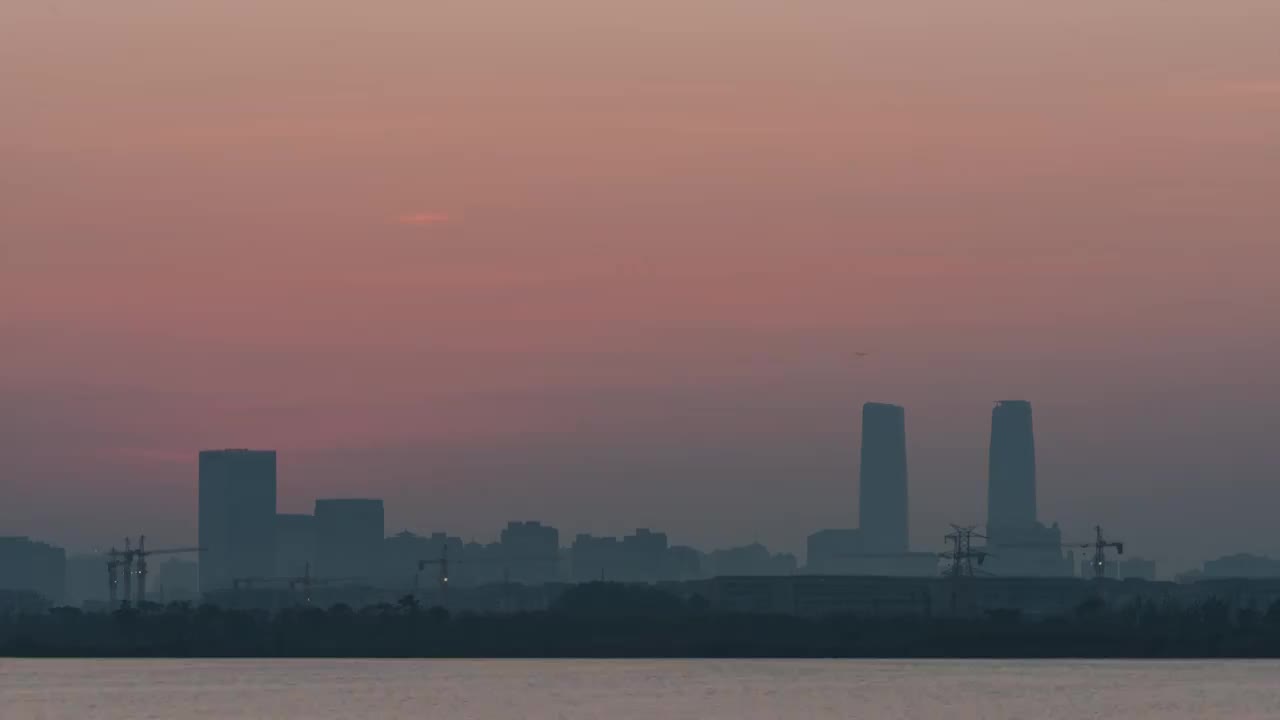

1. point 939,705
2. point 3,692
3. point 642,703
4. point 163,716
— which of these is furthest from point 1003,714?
point 3,692

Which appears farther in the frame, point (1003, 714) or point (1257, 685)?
point (1257, 685)

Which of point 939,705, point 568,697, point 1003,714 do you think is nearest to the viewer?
point 1003,714

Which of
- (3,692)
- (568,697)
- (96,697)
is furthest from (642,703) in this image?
(3,692)

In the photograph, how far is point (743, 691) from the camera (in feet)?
597

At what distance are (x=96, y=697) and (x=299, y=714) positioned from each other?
1331 inches

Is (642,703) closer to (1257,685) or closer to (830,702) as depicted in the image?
(830,702)

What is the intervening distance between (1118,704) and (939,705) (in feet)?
39.5

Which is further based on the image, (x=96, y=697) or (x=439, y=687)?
(x=439, y=687)

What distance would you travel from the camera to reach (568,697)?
16988cm

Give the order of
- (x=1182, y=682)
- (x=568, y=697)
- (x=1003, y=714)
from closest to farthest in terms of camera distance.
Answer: (x=1003, y=714) < (x=568, y=697) < (x=1182, y=682)

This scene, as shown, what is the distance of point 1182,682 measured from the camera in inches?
7864

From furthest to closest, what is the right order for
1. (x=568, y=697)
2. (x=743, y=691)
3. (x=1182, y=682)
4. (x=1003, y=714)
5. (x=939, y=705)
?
(x=1182, y=682)
(x=743, y=691)
(x=568, y=697)
(x=939, y=705)
(x=1003, y=714)

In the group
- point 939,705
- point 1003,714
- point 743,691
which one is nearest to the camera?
point 1003,714

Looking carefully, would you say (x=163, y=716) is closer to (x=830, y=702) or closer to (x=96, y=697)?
(x=96, y=697)
